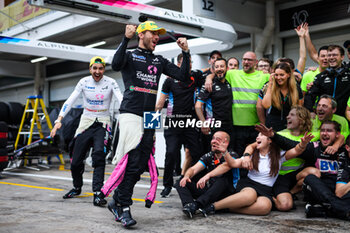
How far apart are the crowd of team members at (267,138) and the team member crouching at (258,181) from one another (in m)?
0.01

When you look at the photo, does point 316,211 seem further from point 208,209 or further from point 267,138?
point 208,209

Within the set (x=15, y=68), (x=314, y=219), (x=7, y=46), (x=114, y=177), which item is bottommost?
(x=314, y=219)

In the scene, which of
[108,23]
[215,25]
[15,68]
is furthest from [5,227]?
[15,68]

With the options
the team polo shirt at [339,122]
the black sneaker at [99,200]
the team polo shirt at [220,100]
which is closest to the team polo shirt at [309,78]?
the team polo shirt at [339,122]

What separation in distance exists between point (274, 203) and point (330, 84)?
172cm

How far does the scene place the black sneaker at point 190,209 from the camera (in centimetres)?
399

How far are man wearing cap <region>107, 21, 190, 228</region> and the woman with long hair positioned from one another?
1540mm

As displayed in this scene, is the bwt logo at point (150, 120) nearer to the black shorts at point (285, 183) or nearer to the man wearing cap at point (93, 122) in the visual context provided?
the man wearing cap at point (93, 122)

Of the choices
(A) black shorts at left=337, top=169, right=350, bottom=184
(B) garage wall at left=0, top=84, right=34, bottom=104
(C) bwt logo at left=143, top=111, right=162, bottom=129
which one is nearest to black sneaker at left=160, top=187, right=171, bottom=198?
(C) bwt logo at left=143, top=111, right=162, bottom=129

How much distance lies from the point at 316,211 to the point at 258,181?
726 mm

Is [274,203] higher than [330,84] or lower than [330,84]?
lower

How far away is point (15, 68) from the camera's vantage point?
20.6 metres

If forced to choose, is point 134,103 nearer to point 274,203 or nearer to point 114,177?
point 114,177

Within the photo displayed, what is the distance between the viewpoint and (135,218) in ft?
13.3
